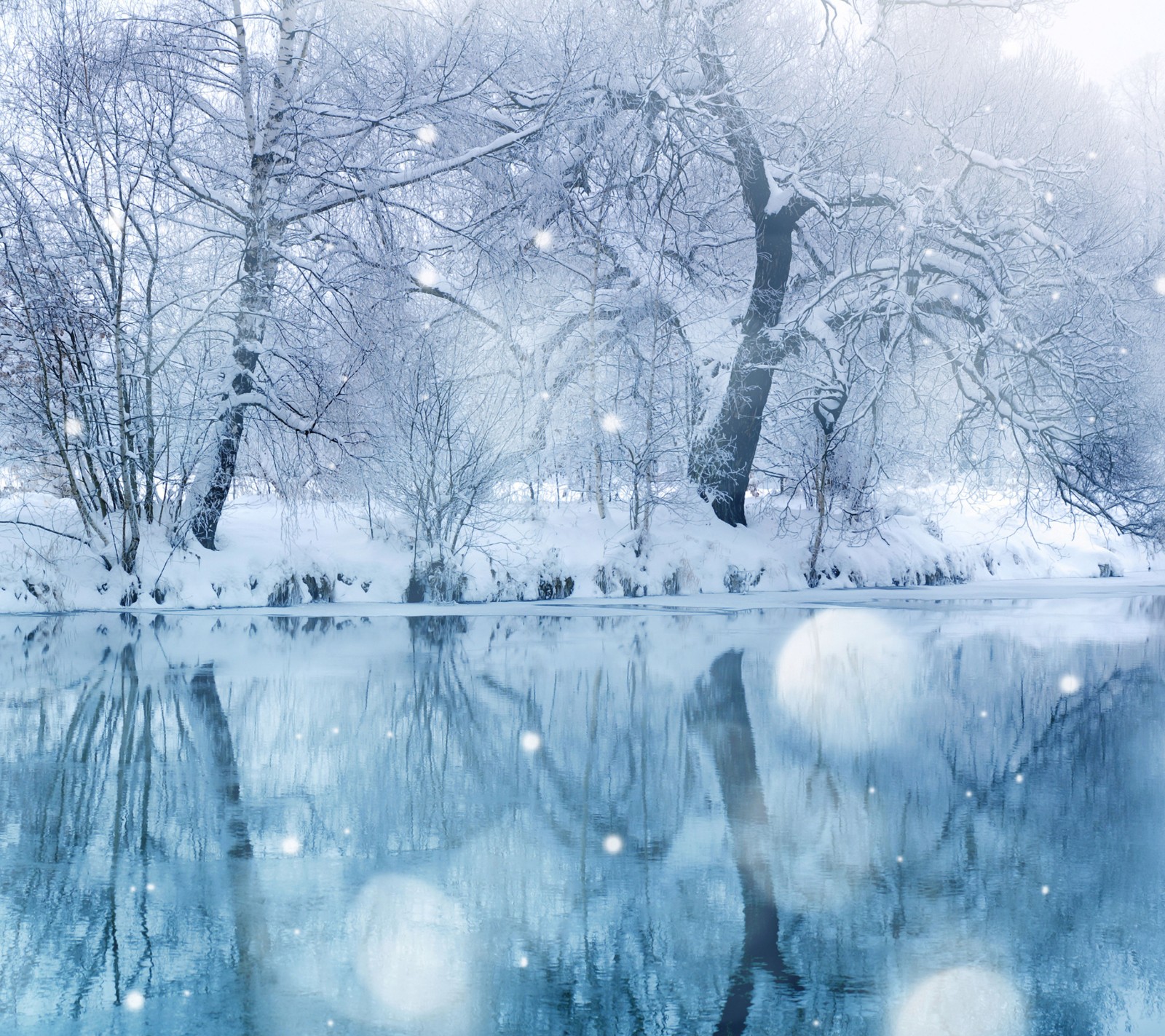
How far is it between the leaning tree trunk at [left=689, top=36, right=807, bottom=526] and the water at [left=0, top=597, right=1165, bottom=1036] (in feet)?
36.5

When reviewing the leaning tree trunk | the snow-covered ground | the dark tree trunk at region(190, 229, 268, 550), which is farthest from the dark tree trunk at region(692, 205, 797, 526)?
the dark tree trunk at region(190, 229, 268, 550)

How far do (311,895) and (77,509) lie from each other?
43.7 feet

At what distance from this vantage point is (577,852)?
4957 mm

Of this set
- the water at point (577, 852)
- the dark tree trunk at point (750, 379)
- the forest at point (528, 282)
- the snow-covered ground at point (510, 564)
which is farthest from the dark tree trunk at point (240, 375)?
the dark tree trunk at point (750, 379)

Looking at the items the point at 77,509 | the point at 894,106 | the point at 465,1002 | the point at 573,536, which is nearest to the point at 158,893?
the point at 465,1002

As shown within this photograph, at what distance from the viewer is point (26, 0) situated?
1688cm

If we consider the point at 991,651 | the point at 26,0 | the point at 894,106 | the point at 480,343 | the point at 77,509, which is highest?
the point at 894,106

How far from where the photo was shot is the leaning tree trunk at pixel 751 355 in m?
20.8

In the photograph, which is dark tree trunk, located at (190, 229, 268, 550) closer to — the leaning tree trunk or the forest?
the forest

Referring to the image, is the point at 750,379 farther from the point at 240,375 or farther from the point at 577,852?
the point at 577,852

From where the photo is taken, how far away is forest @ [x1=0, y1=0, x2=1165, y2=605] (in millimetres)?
16172

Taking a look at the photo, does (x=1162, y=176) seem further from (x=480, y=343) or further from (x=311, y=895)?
(x=311, y=895)

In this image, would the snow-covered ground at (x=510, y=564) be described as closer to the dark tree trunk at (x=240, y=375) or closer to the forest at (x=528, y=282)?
the forest at (x=528, y=282)

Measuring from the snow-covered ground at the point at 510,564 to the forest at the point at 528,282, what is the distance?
0.32 feet
